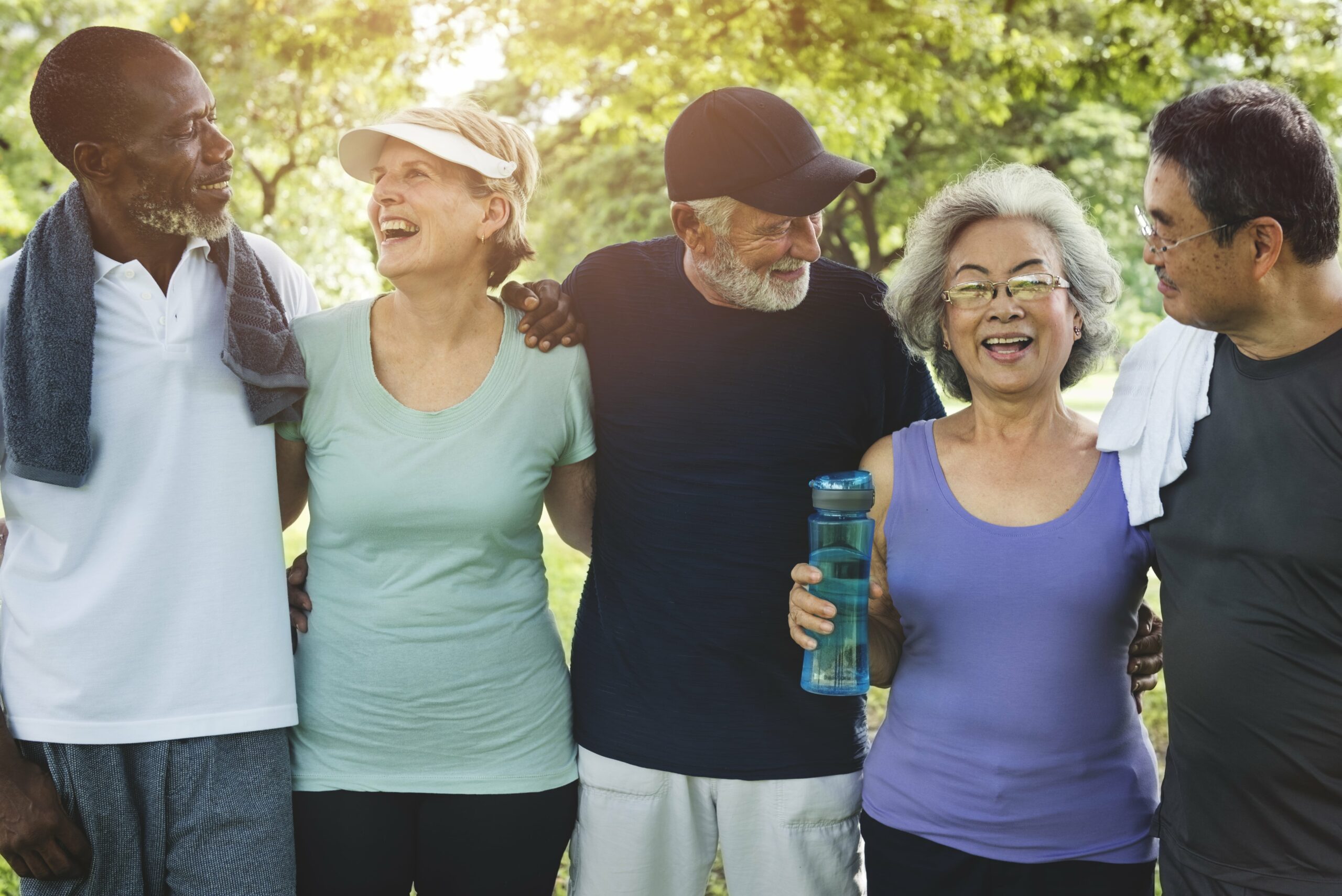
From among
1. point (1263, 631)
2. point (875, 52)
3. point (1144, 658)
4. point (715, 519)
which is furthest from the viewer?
point (875, 52)

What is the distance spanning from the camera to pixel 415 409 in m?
2.79

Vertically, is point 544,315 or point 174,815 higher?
point 544,315

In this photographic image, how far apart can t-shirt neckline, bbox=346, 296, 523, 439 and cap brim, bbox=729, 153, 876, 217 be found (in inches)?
28.4

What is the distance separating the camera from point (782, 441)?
2.91 meters

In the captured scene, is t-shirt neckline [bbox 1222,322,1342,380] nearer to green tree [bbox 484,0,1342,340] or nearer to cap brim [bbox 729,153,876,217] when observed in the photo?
cap brim [bbox 729,153,876,217]

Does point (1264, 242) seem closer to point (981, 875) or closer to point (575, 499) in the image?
point (981, 875)

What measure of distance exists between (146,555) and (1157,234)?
7.52 feet

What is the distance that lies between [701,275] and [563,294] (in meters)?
0.37

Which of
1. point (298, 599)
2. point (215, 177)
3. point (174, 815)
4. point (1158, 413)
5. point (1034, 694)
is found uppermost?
point (215, 177)

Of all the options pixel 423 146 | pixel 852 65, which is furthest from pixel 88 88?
pixel 852 65

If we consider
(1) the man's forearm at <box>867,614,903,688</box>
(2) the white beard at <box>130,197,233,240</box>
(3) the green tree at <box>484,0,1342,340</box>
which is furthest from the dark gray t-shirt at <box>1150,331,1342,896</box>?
(3) the green tree at <box>484,0,1342,340</box>

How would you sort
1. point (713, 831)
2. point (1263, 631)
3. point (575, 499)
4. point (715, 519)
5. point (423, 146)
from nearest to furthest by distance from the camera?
point (1263, 631) < point (423, 146) < point (715, 519) < point (713, 831) < point (575, 499)

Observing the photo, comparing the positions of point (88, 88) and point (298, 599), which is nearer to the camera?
point (88, 88)

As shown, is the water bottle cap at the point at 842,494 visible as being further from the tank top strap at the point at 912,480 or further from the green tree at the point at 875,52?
the green tree at the point at 875,52
